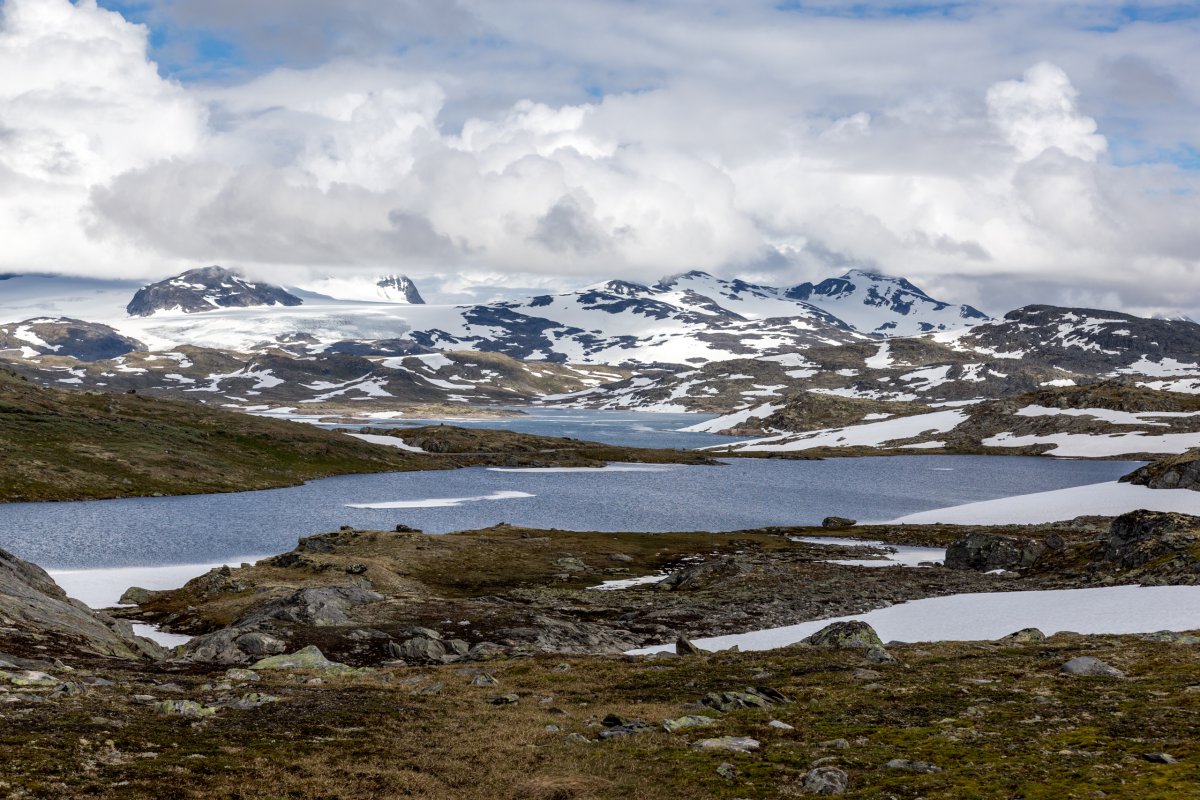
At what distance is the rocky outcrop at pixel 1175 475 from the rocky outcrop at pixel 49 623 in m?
118

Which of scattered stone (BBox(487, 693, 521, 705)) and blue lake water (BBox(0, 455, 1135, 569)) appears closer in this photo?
scattered stone (BBox(487, 693, 521, 705))

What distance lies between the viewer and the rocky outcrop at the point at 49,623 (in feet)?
125

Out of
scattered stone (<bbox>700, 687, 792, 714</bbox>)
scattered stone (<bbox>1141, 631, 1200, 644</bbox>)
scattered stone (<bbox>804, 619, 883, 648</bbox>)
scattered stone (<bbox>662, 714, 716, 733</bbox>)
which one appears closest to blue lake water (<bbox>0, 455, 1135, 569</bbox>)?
scattered stone (<bbox>804, 619, 883, 648</bbox>)

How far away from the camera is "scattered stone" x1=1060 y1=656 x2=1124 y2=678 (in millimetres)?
32500

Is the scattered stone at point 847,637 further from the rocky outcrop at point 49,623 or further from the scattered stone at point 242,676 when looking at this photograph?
the rocky outcrop at point 49,623

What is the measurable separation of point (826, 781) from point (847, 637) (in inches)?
956

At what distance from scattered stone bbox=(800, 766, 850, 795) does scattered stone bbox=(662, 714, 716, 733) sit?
265 inches

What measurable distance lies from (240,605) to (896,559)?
62.4m

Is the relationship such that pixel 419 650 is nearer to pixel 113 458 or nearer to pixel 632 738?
pixel 632 738

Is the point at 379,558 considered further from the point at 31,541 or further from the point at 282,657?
the point at 31,541

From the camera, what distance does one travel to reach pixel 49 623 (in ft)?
138

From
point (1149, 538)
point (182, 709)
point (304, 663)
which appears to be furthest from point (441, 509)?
point (182, 709)

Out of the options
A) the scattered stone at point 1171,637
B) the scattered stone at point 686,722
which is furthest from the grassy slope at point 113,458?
the scattered stone at point 1171,637

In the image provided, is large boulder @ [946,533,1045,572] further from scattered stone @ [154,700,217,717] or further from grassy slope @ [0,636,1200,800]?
scattered stone @ [154,700,217,717]
